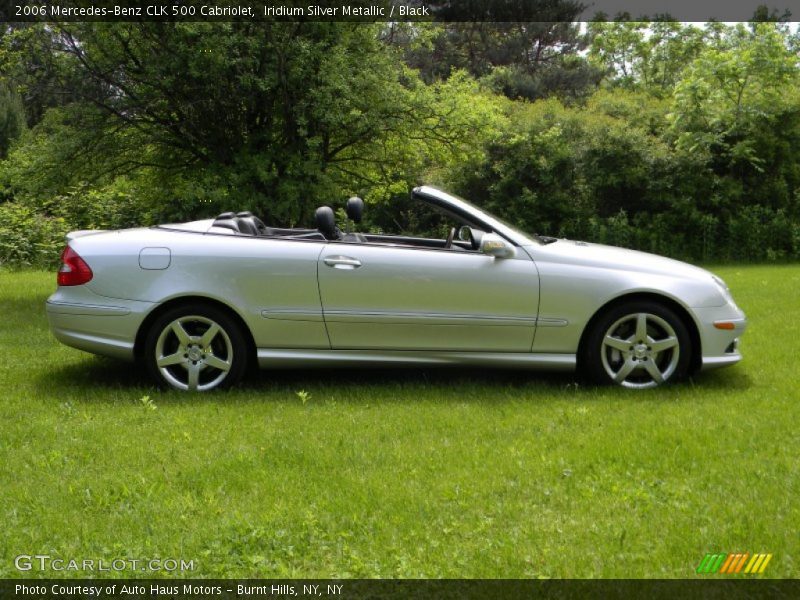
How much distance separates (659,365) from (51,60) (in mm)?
8931

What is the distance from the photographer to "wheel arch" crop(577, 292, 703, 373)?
5789 millimetres

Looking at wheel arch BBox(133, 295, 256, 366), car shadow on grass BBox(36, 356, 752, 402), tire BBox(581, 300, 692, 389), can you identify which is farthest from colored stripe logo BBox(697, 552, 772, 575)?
wheel arch BBox(133, 295, 256, 366)

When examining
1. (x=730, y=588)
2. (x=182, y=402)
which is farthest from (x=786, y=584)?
(x=182, y=402)

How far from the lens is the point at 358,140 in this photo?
11.5 metres

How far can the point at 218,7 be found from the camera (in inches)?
403

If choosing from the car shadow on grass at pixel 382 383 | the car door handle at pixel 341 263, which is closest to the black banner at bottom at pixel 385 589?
the car shadow on grass at pixel 382 383

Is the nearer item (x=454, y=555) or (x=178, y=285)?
(x=454, y=555)

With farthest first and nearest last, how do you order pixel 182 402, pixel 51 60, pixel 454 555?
1. pixel 51 60
2. pixel 182 402
3. pixel 454 555

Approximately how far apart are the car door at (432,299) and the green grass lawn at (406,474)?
0.38 metres

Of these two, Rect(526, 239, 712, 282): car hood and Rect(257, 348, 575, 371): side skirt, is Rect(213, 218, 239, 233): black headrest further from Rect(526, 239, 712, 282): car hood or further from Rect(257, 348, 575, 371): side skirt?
Rect(526, 239, 712, 282): car hood

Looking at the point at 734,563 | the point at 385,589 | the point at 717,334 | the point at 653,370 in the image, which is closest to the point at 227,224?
the point at 653,370

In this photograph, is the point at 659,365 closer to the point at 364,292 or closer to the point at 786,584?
the point at 364,292

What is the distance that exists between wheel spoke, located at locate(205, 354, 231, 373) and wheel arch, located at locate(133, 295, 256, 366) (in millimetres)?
189

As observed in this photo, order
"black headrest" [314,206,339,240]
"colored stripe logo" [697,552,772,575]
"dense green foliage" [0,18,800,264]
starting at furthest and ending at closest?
1. "dense green foliage" [0,18,800,264]
2. "black headrest" [314,206,339,240]
3. "colored stripe logo" [697,552,772,575]
